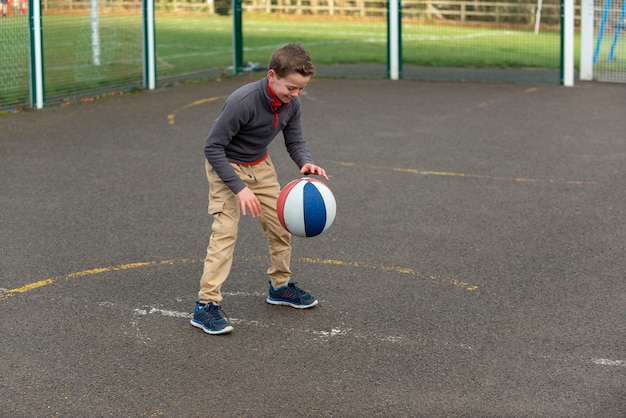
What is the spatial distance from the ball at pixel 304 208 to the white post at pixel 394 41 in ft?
42.6

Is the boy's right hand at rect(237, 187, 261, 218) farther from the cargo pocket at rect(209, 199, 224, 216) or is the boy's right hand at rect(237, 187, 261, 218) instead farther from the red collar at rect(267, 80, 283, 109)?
the red collar at rect(267, 80, 283, 109)

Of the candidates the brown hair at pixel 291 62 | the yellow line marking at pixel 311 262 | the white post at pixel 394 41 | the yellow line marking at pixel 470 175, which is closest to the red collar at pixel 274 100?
the brown hair at pixel 291 62

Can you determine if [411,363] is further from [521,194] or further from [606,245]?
[521,194]

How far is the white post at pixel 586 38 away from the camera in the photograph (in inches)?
719

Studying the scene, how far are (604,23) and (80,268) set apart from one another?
495 inches

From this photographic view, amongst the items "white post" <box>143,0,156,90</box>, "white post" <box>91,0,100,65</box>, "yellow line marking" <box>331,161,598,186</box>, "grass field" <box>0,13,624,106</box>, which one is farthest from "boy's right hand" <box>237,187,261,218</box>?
"white post" <box>143,0,156,90</box>

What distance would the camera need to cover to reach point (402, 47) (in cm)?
1994

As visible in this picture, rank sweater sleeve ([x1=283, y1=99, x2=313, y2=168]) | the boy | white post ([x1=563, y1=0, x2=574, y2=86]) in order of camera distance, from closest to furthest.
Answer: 1. the boy
2. sweater sleeve ([x1=283, y1=99, x2=313, y2=168])
3. white post ([x1=563, y1=0, x2=574, y2=86])

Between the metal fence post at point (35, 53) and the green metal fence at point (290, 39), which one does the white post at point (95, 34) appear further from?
the metal fence post at point (35, 53)

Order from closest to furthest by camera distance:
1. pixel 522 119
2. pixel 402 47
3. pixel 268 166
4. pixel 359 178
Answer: pixel 268 166
pixel 359 178
pixel 522 119
pixel 402 47

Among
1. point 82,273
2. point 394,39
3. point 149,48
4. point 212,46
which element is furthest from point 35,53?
point 82,273

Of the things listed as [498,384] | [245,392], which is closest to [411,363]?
[498,384]

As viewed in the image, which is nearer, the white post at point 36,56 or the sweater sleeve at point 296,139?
the sweater sleeve at point 296,139

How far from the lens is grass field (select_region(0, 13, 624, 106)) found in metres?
15.6
